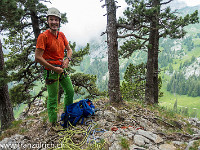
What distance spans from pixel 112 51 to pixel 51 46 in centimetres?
300

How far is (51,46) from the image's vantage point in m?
3.56

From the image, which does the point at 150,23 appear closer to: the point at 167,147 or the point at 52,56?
the point at 52,56

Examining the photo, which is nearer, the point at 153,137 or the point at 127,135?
the point at 153,137

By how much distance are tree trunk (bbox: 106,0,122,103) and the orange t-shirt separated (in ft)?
8.46

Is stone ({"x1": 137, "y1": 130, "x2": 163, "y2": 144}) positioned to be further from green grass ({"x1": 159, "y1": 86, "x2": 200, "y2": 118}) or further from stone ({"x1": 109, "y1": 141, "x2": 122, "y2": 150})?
green grass ({"x1": 159, "y1": 86, "x2": 200, "y2": 118})

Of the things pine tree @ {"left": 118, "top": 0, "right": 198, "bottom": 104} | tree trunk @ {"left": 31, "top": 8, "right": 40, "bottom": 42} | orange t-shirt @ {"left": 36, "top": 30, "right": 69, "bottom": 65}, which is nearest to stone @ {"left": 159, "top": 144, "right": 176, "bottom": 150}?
orange t-shirt @ {"left": 36, "top": 30, "right": 69, "bottom": 65}

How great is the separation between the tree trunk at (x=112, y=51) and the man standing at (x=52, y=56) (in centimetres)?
230

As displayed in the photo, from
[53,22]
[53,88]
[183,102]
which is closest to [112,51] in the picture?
[53,22]

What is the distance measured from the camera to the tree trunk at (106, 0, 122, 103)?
570cm

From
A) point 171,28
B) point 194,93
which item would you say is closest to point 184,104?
point 194,93

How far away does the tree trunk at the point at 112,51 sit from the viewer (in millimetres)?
5703

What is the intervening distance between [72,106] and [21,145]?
5.75 ft

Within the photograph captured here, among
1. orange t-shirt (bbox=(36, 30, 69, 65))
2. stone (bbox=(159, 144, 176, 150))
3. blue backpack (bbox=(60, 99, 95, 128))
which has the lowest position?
stone (bbox=(159, 144, 176, 150))

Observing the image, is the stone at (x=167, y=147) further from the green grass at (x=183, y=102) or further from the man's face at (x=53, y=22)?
the green grass at (x=183, y=102)
